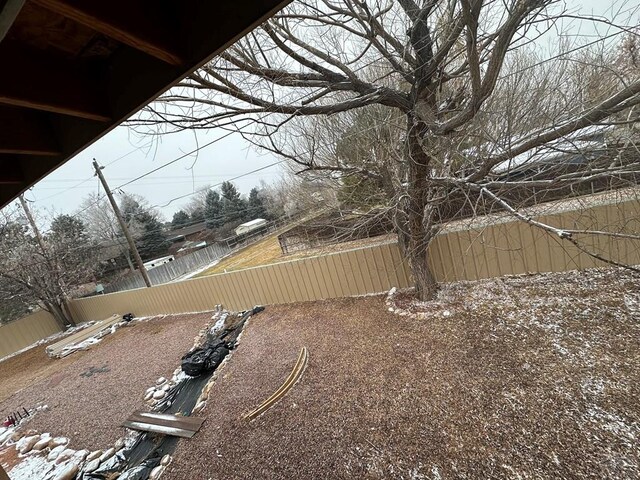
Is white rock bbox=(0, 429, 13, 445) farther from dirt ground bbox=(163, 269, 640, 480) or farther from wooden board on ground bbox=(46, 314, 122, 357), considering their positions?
dirt ground bbox=(163, 269, 640, 480)

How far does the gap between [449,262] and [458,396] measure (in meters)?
2.49

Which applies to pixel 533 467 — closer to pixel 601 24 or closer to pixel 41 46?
pixel 601 24

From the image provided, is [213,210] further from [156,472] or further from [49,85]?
[49,85]

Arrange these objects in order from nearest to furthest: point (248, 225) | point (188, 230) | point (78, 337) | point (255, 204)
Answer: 1. point (78, 337)
2. point (248, 225)
3. point (255, 204)
4. point (188, 230)

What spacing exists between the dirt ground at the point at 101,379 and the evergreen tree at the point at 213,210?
18068 mm

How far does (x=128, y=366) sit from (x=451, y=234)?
6665mm

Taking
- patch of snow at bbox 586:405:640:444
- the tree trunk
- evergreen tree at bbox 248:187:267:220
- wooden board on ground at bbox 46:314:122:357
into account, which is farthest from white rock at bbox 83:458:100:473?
evergreen tree at bbox 248:187:267:220

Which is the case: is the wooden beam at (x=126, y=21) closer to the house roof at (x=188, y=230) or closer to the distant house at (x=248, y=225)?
the distant house at (x=248, y=225)

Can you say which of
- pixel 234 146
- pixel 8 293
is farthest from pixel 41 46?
pixel 8 293

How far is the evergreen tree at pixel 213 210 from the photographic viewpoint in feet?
82.4

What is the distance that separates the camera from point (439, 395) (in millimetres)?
2564

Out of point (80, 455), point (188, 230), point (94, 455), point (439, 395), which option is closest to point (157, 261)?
point (188, 230)

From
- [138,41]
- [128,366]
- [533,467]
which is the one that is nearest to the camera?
[138,41]

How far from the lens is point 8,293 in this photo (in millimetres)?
8938
